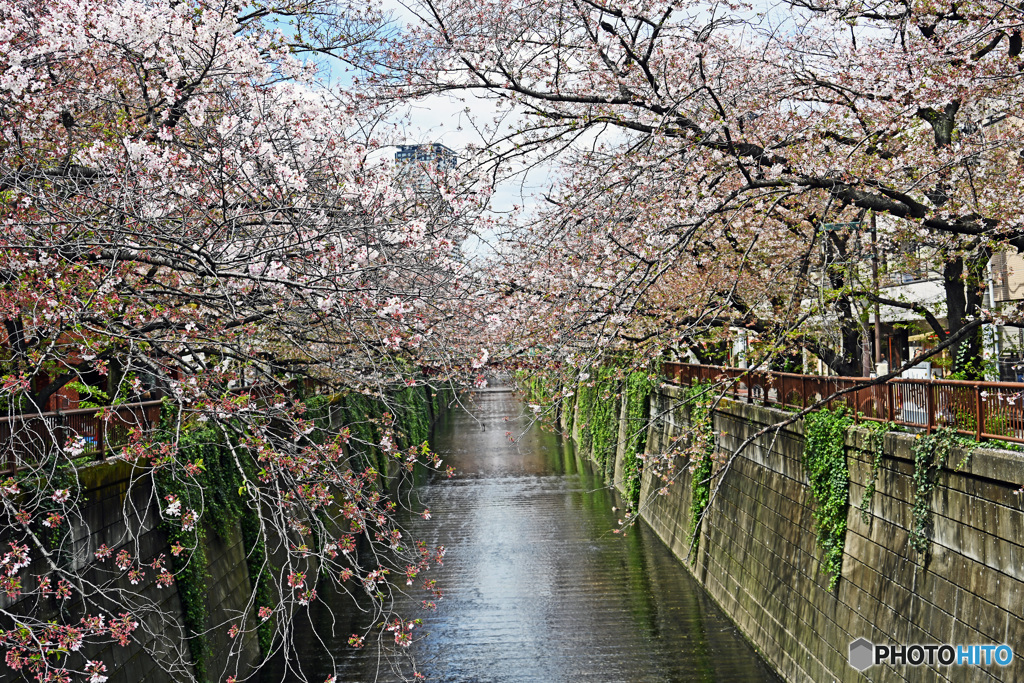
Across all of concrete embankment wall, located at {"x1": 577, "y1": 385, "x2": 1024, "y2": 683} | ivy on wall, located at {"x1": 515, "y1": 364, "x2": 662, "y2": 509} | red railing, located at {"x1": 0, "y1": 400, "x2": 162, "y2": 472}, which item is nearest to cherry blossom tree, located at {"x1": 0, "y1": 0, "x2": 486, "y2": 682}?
red railing, located at {"x1": 0, "y1": 400, "x2": 162, "y2": 472}

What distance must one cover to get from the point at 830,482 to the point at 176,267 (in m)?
9.37

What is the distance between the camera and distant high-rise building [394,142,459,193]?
8984 mm

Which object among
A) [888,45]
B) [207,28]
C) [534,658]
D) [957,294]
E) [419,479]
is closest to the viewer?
[207,28]

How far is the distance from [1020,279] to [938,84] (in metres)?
13.3

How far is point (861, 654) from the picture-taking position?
34.7 feet

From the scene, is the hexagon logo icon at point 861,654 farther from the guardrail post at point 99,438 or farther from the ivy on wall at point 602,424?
the ivy on wall at point 602,424

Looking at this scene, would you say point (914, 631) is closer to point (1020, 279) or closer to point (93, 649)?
point (93, 649)

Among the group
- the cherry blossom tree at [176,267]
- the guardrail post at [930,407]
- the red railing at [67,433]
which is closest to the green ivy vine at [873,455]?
the guardrail post at [930,407]

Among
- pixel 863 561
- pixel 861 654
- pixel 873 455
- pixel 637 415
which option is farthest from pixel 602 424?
pixel 861 654

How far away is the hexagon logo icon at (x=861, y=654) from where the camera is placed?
1034 cm

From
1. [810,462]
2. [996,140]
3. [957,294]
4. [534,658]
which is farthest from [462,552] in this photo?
[996,140]

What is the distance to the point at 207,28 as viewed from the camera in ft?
27.7

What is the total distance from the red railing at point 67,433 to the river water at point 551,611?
2.78m

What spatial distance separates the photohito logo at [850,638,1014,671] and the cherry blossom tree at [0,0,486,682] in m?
5.21
